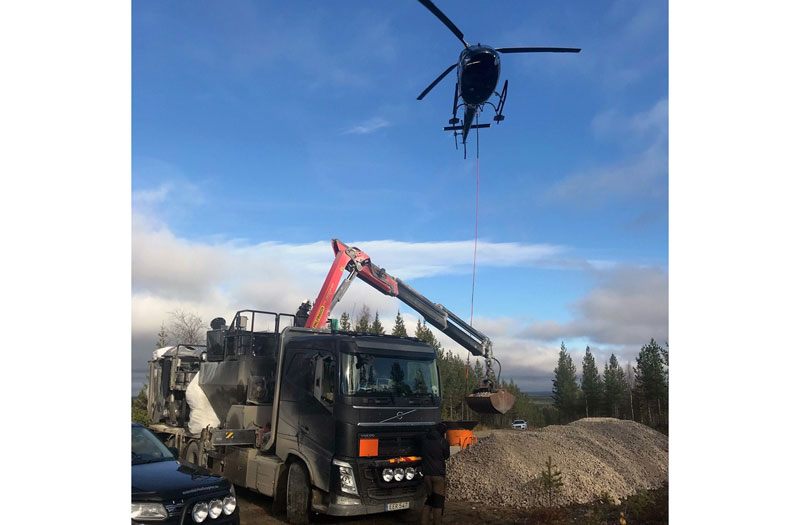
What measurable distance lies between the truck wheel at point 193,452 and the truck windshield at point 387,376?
4741 mm

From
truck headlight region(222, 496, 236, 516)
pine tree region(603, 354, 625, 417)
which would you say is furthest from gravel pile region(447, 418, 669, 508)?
pine tree region(603, 354, 625, 417)

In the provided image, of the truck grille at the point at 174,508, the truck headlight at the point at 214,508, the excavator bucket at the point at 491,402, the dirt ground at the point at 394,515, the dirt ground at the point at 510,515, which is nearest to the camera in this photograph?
the truck grille at the point at 174,508

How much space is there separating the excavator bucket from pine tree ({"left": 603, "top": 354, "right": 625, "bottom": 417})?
131ft

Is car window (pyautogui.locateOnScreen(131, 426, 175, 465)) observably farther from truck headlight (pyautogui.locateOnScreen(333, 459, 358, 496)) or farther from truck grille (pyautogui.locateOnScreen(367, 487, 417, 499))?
truck grille (pyautogui.locateOnScreen(367, 487, 417, 499))

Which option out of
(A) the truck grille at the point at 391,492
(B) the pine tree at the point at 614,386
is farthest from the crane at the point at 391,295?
(B) the pine tree at the point at 614,386

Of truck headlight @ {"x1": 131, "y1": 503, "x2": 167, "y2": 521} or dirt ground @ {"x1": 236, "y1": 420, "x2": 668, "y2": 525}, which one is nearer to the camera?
truck headlight @ {"x1": 131, "y1": 503, "x2": 167, "y2": 521}

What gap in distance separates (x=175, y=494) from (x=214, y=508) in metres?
0.44

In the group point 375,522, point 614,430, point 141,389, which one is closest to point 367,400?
point 375,522

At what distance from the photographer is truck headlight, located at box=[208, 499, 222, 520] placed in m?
5.66

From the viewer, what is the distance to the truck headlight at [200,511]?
217 inches

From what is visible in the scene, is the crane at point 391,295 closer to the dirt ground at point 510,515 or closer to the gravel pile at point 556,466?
the gravel pile at point 556,466

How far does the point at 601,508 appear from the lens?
10438mm
